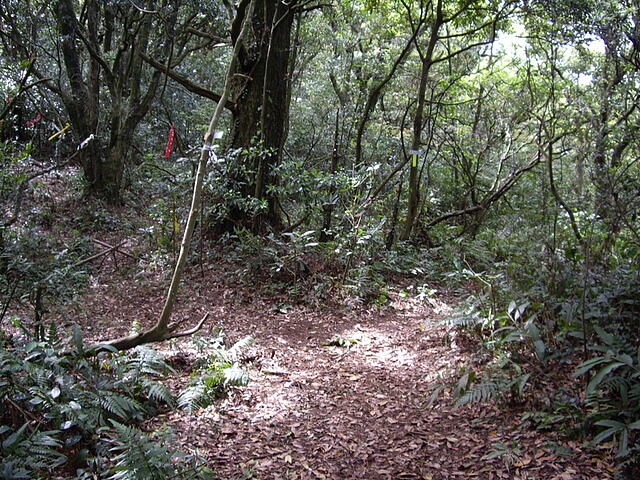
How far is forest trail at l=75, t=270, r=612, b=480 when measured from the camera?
3.21 meters

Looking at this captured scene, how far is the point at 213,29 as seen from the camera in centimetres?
1322

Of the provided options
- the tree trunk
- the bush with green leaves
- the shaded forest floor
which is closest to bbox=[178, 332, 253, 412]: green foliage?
the shaded forest floor

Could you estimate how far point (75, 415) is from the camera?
10.7ft

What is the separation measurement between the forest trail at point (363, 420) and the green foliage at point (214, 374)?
0.10 meters

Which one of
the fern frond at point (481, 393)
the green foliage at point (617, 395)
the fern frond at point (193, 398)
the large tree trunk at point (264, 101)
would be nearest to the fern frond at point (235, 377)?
the fern frond at point (193, 398)

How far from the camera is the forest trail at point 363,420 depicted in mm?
3215

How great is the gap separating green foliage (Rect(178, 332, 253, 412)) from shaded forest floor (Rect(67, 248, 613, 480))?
10 cm

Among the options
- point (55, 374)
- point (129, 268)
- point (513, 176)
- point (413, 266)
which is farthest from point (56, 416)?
point (513, 176)

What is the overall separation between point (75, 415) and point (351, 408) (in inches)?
81.9

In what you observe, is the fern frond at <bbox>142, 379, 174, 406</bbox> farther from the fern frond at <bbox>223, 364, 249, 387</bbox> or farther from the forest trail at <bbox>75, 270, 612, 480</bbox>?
the fern frond at <bbox>223, 364, 249, 387</bbox>

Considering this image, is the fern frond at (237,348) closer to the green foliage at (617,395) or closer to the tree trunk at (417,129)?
the green foliage at (617,395)

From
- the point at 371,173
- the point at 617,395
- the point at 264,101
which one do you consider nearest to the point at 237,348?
the point at 617,395

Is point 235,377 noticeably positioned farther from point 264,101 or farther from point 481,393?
point 264,101

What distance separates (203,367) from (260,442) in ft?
4.35
